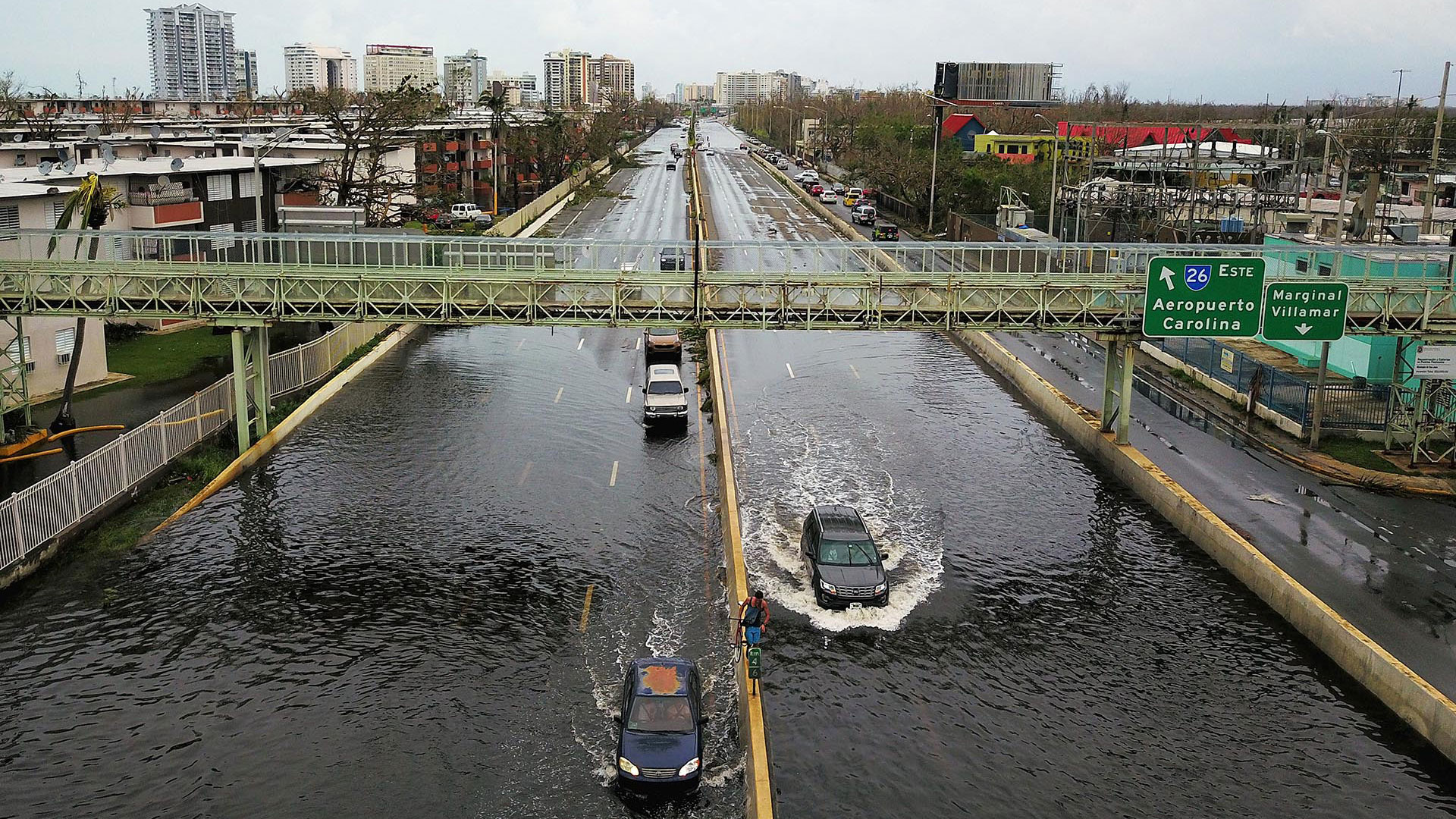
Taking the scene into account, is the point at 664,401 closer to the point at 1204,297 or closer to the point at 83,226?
the point at 1204,297

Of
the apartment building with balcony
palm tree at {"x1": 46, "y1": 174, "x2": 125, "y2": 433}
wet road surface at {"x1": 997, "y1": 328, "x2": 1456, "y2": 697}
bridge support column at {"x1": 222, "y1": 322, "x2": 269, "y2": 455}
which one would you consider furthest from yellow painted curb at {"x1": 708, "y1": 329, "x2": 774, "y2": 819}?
the apartment building with balcony

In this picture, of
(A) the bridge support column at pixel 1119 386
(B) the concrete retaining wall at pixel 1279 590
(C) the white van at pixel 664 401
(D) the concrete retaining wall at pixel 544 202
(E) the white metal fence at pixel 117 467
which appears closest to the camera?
(B) the concrete retaining wall at pixel 1279 590

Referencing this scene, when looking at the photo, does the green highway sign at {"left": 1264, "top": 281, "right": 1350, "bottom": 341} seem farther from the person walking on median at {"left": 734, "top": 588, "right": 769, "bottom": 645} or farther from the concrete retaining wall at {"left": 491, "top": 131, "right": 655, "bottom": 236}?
the concrete retaining wall at {"left": 491, "top": 131, "right": 655, "bottom": 236}

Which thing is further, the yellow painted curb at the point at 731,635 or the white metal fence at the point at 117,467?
the white metal fence at the point at 117,467

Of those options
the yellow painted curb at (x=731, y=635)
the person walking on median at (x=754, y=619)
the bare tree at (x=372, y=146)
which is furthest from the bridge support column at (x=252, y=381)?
the bare tree at (x=372, y=146)

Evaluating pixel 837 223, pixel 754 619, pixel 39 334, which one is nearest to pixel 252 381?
pixel 39 334

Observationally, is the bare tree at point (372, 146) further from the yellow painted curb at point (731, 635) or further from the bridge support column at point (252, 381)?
the yellow painted curb at point (731, 635)
